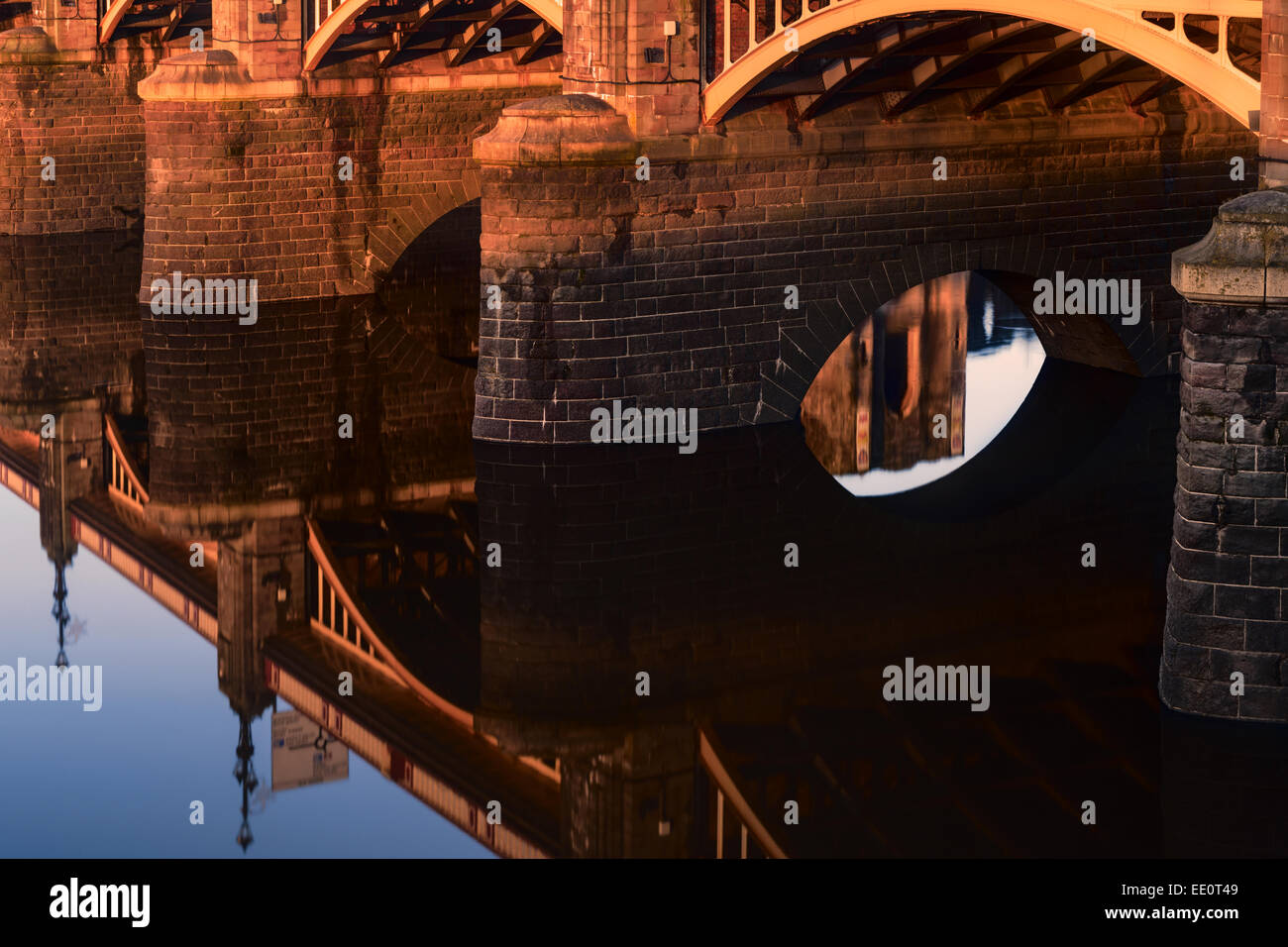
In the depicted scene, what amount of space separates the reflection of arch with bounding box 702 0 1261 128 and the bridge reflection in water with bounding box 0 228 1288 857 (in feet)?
13.1

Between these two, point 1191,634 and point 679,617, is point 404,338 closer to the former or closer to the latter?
point 679,617

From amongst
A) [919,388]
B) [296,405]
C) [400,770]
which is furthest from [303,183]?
[400,770]

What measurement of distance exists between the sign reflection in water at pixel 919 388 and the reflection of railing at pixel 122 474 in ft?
23.4

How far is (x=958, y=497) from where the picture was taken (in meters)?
20.9

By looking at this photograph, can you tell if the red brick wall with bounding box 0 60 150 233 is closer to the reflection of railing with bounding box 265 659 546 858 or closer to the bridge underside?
the bridge underside

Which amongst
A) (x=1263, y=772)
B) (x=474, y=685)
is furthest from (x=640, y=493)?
(x=1263, y=772)

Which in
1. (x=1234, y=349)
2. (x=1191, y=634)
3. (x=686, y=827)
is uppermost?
(x=1234, y=349)

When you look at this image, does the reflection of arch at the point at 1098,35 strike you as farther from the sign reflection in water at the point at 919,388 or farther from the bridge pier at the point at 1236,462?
the sign reflection in water at the point at 919,388

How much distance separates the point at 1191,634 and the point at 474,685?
5.25 metres

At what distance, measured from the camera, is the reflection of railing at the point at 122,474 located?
22.1m

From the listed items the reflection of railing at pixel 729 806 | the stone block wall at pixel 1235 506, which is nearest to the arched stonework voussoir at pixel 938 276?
the reflection of railing at pixel 729 806

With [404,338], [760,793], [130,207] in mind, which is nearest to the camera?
[760,793]

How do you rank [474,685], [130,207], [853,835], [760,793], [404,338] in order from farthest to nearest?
[130,207] < [404,338] < [474,685] < [760,793] < [853,835]

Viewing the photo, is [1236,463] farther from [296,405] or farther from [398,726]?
[296,405]
